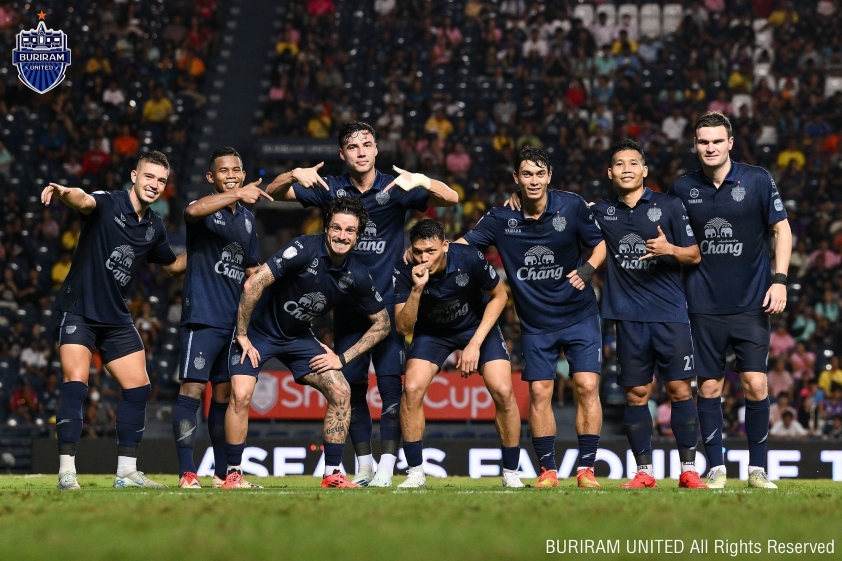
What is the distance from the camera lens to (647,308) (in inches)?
347

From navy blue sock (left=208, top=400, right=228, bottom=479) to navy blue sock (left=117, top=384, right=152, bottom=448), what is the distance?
1.77ft

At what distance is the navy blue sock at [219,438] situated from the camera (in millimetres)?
9000

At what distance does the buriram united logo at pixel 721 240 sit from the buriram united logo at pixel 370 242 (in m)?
2.57

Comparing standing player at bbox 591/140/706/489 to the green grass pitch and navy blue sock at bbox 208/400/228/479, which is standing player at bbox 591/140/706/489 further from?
navy blue sock at bbox 208/400/228/479

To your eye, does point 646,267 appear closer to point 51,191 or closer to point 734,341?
point 734,341

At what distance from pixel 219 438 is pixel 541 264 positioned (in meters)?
2.91

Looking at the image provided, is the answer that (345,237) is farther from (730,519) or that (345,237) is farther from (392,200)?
(730,519)

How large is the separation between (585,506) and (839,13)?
21.8m

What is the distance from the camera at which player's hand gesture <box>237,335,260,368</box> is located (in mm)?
8555

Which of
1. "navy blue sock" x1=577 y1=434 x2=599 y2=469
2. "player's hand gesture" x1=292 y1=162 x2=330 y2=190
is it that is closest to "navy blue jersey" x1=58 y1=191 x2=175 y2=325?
"player's hand gesture" x1=292 y1=162 x2=330 y2=190

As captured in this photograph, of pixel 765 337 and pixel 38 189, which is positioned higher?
pixel 38 189

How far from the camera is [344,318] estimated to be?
899 cm

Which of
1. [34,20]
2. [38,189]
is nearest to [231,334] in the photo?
[38,189]

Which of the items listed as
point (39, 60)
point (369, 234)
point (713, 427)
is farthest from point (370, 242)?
point (39, 60)
